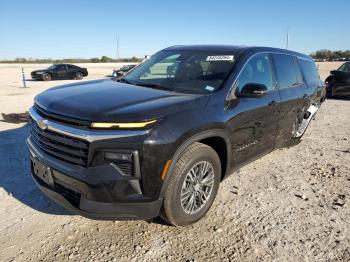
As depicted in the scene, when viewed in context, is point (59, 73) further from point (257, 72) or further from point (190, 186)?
point (190, 186)

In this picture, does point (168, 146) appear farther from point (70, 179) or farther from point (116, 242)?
point (116, 242)

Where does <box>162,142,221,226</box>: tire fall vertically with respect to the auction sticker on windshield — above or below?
below

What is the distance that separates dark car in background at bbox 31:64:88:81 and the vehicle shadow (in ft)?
63.2

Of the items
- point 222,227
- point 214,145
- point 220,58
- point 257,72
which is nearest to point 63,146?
point 214,145

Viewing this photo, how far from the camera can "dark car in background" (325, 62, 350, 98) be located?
41.1 ft

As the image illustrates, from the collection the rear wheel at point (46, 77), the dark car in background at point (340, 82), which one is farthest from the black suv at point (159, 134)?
the rear wheel at point (46, 77)

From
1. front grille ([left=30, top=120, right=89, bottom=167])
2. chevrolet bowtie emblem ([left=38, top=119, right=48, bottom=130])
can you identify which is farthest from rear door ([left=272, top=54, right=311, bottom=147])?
chevrolet bowtie emblem ([left=38, top=119, right=48, bottom=130])

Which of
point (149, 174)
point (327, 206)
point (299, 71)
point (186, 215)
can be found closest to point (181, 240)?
point (186, 215)

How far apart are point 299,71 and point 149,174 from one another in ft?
13.0

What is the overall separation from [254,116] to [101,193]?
2137 millimetres

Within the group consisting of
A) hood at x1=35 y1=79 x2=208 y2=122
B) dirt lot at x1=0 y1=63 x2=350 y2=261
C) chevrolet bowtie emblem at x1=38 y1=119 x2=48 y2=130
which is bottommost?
dirt lot at x1=0 y1=63 x2=350 y2=261

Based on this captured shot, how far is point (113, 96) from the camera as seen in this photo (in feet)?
11.0

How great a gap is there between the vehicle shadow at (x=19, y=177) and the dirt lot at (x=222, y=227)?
0.01 metres

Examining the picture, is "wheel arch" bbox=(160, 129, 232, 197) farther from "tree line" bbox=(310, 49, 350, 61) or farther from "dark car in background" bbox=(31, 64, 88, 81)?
"tree line" bbox=(310, 49, 350, 61)
